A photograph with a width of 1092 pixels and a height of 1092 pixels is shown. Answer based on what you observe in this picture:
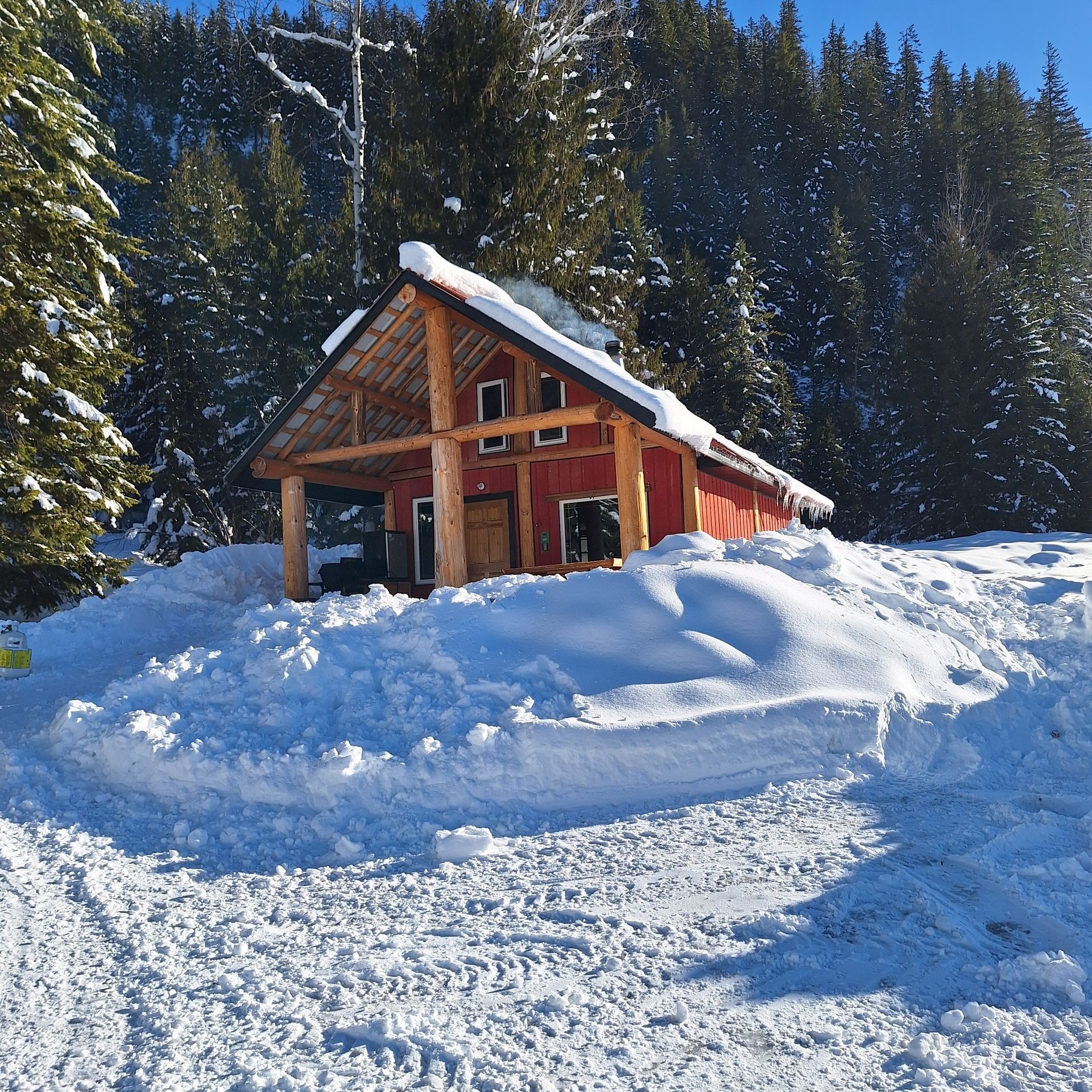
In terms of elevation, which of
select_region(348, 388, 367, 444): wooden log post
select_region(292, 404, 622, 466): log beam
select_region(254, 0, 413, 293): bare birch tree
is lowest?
select_region(292, 404, 622, 466): log beam

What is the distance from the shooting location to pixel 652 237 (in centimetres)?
3192

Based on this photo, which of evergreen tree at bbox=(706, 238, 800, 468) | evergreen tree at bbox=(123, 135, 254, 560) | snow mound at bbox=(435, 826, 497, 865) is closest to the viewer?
snow mound at bbox=(435, 826, 497, 865)

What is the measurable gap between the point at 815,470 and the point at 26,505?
26897 millimetres

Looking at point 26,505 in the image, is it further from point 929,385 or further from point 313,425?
point 929,385

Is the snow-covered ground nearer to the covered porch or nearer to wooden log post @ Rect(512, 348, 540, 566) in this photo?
the covered porch

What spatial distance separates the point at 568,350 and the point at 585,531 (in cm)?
415

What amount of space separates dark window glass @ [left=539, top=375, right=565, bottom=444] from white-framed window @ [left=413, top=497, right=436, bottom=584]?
2.75m

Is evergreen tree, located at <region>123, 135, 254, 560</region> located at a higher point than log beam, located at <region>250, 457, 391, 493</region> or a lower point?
higher

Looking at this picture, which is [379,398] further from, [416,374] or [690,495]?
[690,495]

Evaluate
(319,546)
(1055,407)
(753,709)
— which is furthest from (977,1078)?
(1055,407)

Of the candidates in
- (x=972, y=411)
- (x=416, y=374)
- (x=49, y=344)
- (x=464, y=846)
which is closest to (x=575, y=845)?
(x=464, y=846)

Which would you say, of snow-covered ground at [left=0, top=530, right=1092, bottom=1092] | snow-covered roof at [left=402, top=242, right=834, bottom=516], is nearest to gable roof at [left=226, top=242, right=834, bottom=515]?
snow-covered roof at [left=402, top=242, right=834, bottom=516]

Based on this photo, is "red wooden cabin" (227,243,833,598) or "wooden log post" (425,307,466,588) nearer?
"red wooden cabin" (227,243,833,598)

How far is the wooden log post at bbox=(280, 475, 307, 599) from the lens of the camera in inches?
571
